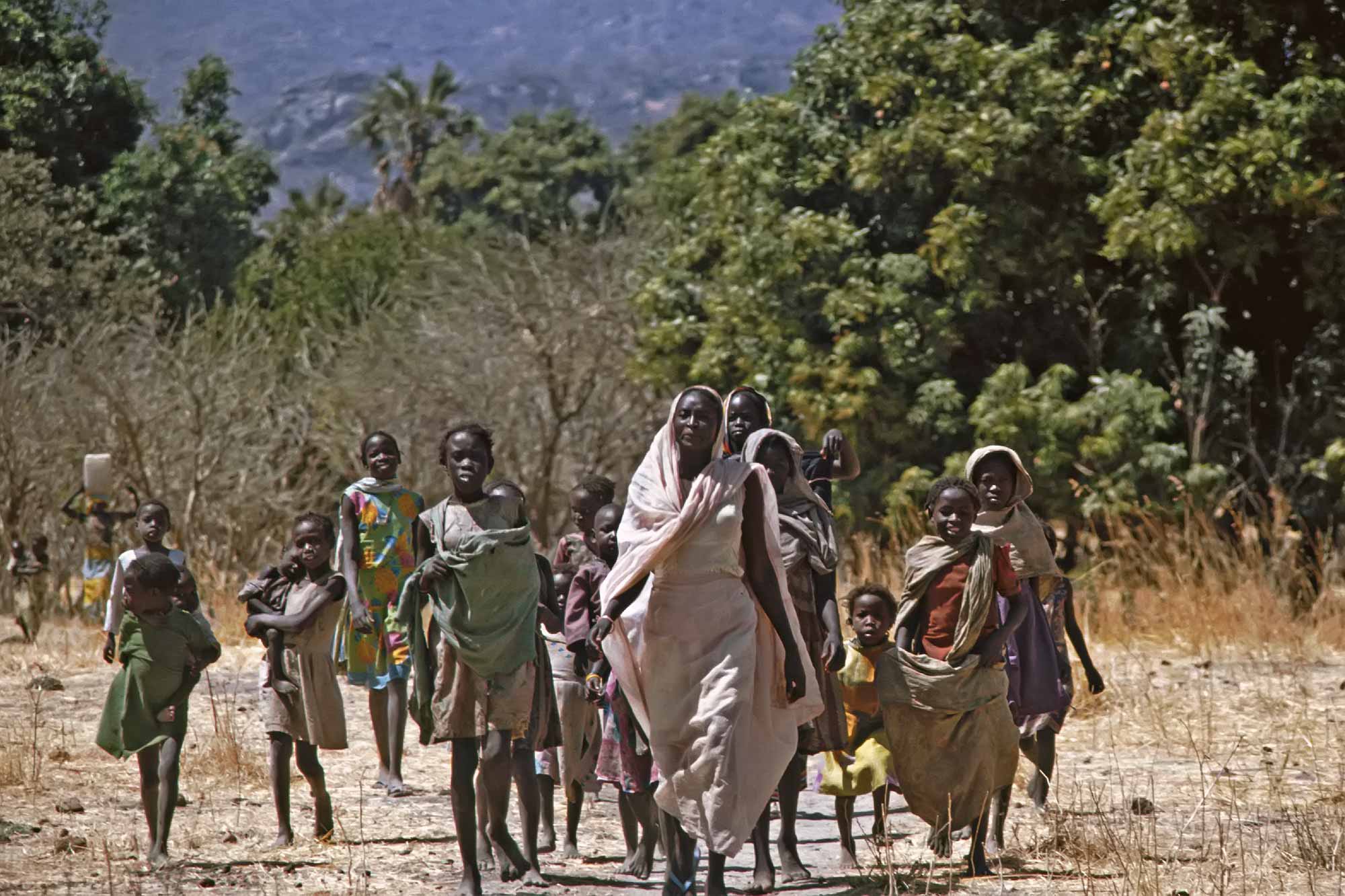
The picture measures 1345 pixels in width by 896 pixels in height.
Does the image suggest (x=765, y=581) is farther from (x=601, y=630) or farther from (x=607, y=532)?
(x=607, y=532)

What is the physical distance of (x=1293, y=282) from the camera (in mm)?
15602

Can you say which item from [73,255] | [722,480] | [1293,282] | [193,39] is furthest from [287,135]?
[722,480]

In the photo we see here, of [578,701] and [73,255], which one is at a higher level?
[73,255]

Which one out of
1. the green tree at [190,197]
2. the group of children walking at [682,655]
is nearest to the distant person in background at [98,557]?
the green tree at [190,197]

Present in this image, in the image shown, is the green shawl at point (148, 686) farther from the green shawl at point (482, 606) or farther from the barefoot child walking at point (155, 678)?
the green shawl at point (482, 606)

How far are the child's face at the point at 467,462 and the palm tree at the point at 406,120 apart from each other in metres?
51.4

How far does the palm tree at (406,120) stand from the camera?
Answer: 57.2 meters

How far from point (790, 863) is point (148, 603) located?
271 centimetres

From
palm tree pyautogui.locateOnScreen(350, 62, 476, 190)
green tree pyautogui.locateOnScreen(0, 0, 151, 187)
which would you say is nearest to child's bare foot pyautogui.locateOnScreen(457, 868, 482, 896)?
green tree pyautogui.locateOnScreen(0, 0, 151, 187)

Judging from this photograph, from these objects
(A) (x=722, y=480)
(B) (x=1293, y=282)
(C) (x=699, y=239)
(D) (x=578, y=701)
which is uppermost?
(C) (x=699, y=239)

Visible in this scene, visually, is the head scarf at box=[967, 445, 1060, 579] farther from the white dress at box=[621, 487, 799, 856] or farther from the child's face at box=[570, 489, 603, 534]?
the child's face at box=[570, 489, 603, 534]

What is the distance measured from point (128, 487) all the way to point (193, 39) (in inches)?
762

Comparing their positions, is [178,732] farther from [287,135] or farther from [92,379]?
[287,135]

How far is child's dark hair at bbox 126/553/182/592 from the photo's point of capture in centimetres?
661
